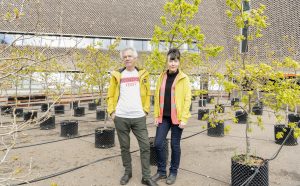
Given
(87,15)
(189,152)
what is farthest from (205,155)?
(87,15)

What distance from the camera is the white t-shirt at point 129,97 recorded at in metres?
3.83

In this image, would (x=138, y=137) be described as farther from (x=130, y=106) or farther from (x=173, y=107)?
(x=173, y=107)

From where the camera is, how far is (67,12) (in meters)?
25.0

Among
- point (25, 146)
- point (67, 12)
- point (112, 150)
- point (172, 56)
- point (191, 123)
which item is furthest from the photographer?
point (67, 12)

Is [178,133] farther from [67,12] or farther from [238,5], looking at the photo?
[67,12]

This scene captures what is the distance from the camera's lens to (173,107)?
3742 millimetres

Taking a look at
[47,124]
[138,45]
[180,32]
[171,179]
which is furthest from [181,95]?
[138,45]

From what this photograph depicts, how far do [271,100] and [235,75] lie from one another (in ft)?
Answer: 2.11

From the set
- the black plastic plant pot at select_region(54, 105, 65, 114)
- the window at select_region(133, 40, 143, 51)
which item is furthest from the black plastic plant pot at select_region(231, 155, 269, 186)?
the window at select_region(133, 40, 143, 51)

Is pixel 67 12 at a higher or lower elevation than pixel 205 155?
higher

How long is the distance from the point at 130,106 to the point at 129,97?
14 centimetres

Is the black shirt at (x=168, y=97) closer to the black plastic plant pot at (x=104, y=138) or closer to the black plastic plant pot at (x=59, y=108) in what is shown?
the black plastic plant pot at (x=104, y=138)

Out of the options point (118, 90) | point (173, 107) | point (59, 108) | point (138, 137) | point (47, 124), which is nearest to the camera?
point (173, 107)

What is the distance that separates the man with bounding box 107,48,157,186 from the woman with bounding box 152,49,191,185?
208mm
